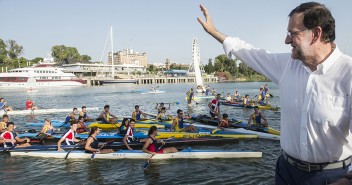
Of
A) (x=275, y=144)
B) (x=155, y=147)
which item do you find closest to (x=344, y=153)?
(x=155, y=147)

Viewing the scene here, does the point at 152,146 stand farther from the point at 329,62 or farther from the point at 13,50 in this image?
the point at 13,50

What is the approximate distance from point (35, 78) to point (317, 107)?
102m

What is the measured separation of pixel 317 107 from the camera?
7.35 ft

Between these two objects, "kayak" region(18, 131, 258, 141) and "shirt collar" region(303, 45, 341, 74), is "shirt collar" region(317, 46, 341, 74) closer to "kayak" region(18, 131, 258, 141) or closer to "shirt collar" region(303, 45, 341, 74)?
"shirt collar" region(303, 45, 341, 74)

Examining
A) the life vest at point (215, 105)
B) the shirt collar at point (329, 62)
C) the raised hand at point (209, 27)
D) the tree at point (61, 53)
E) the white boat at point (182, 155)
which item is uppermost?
the tree at point (61, 53)

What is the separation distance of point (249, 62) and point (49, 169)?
12.2 meters

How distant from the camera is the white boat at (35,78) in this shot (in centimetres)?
9131

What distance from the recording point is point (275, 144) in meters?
15.9

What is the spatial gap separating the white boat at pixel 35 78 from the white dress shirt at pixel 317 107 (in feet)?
314

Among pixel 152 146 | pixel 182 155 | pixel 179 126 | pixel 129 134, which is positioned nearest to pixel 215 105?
pixel 179 126

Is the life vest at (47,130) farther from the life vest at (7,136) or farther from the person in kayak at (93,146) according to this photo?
the person in kayak at (93,146)

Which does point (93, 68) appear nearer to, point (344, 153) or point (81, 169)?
point (81, 169)

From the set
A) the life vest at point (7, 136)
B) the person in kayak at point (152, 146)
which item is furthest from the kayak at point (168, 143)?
the person in kayak at point (152, 146)

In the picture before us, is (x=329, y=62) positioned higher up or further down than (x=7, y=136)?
higher up
